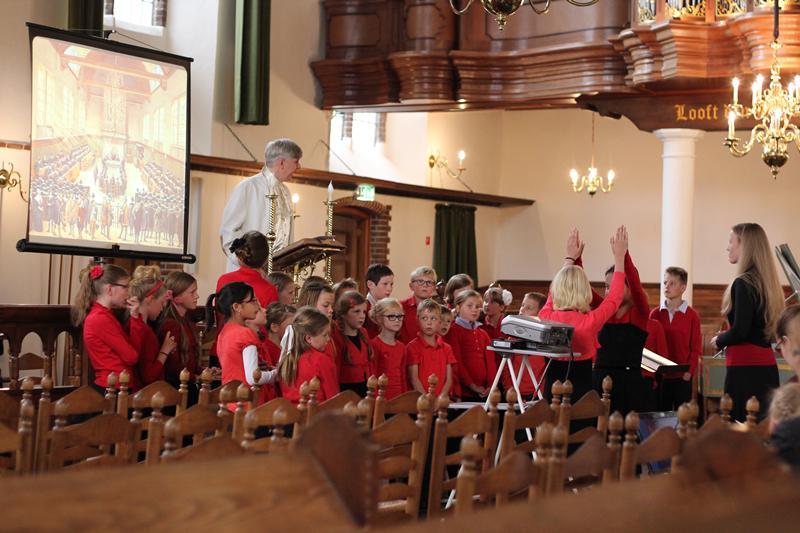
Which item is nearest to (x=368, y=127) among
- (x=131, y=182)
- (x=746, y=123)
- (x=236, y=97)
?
(x=236, y=97)

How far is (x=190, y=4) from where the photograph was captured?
498 inches

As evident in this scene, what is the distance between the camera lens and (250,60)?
41.3 ft

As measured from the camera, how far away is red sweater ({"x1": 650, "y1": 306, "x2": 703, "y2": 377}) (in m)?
8.02

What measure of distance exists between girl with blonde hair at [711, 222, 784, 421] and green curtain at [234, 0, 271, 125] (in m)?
7.50

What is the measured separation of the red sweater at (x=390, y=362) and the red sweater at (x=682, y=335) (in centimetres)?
241

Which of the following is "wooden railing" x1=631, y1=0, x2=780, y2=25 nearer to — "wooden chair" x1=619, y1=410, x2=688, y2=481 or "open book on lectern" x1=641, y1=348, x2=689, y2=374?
"open book on lectern" x1=641, y1=348, x2=689, y2=374

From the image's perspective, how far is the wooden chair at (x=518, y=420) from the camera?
13.0ft

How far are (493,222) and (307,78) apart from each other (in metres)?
5.57

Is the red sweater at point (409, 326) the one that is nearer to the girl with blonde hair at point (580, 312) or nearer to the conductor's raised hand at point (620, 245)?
the girl with blonde hair at point (580, 312)

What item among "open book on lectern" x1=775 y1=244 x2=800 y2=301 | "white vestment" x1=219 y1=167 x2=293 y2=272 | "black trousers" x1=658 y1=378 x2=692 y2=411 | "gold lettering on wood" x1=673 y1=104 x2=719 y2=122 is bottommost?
"black trousers" x1=658 y1=378 x2=692 y2=411

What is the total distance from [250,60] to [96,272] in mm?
7142

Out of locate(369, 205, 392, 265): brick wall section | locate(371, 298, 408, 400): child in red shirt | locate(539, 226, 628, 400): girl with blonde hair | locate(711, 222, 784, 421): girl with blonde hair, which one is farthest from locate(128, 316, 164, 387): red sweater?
locate(369, 205, 392, 265): brick wall section

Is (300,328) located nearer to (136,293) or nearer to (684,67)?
(136,293)

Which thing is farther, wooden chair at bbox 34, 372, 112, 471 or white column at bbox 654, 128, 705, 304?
white column at bbox 654, 128, 705, 304
